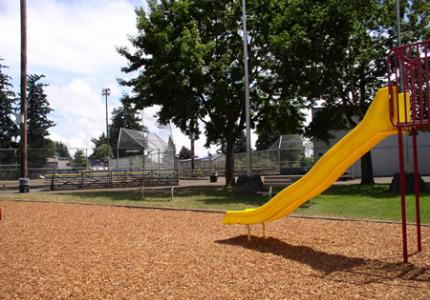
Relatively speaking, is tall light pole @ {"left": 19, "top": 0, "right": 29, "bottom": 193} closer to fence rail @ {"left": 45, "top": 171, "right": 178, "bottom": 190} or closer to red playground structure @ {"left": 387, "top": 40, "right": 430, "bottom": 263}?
fence rail @ {"left": 45, "top": 171, "right": 178, "bottom": 190}

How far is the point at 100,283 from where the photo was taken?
538 centimetres

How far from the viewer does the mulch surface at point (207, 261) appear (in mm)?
5055

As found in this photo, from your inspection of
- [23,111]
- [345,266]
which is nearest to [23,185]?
[23,111]

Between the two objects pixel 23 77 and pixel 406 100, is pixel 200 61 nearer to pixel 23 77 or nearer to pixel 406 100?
pixel 23 77

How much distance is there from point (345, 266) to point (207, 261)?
2.06 m

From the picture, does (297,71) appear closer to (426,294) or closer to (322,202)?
(322,202)

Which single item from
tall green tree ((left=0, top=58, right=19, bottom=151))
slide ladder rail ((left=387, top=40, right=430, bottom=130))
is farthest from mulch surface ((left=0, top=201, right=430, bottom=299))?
tall green tree ((left=0, top=58, right=19, bottom=151))

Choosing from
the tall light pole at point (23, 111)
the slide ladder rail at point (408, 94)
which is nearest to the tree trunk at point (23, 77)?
the tall light pole at point (23, 111)

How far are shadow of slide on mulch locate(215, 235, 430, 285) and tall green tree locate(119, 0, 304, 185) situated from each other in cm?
1338

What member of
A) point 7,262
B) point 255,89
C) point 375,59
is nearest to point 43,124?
point 255,89

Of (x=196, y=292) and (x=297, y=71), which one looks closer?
(x=196, y=292)

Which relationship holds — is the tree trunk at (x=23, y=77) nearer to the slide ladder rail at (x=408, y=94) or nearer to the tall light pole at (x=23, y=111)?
the tall light pole at (x=23, y=111)

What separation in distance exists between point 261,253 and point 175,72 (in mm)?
14242

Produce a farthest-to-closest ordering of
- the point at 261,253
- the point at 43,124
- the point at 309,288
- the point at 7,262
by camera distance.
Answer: the point at 43,124 < the point at 261,253 < the point at 7,262 < the point at 309,288
